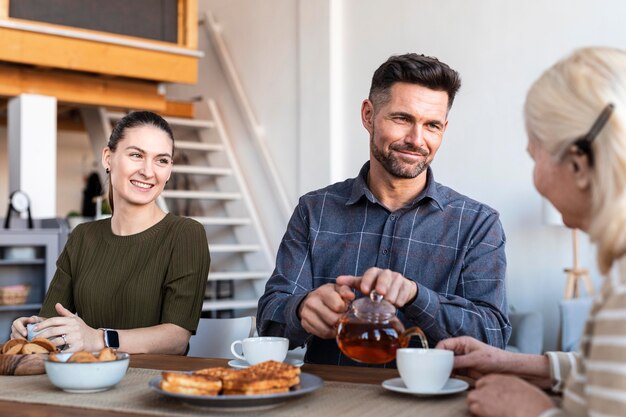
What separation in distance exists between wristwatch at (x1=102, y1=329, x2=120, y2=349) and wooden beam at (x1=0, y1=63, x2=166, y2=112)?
13.2 feet

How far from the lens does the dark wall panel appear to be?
5.56 meters

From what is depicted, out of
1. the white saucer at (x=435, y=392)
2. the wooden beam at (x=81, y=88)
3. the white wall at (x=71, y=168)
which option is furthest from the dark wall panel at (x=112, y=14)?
the white wall at (x=71, y=168)

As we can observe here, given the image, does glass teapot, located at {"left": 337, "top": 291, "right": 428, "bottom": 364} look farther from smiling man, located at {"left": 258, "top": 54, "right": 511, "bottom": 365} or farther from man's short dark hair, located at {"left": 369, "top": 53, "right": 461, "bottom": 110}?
man's short dark hair, located at {"left": 369, "top": 53, "right": 461, "bottom": 110}

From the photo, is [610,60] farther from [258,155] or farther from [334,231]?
[258,155]

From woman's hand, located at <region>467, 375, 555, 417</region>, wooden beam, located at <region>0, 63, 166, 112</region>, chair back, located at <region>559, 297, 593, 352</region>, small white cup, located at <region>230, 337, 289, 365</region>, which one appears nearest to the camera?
woman's hand, located at <region>467, 375, 555, 417</region>

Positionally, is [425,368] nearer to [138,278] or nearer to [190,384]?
[190,384]

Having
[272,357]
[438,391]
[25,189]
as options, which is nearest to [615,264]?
[438,391]

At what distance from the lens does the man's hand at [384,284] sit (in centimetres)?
164

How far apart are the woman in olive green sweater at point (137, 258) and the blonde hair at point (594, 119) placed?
139 centimetres

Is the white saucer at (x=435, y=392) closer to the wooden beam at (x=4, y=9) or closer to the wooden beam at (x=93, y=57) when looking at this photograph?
the wooden beam at (x=93, y=57)

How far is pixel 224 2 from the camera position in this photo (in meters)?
7.50

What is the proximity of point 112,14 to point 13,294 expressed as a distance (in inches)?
84.0

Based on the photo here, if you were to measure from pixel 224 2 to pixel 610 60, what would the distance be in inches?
262

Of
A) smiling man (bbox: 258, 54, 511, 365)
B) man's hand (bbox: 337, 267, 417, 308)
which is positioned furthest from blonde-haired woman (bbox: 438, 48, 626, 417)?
smiling man (bbox: 258, 54, 511, 365)
